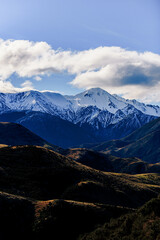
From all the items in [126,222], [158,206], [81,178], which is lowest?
[126,222]

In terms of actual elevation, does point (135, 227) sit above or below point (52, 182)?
below

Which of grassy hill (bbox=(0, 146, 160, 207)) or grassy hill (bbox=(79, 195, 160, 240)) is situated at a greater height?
grassy hill (bbox=(0, 146, 160, 207))

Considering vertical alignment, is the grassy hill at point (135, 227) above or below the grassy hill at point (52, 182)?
below

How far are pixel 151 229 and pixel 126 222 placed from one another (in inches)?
274

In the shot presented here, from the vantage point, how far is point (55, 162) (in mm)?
128125

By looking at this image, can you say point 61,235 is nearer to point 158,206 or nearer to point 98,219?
point 98,219

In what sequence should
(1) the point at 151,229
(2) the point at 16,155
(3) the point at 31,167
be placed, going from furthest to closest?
1. (2) the point at 16,155
2. (3) the point at 31,167
3. (1) the point at 151,229

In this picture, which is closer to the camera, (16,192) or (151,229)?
(151,229)

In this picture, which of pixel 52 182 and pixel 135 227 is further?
pixel 52 182

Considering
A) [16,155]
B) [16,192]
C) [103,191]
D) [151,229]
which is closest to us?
[151,229]

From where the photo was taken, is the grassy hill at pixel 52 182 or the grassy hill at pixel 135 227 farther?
the grassy hill at pixel 52 182

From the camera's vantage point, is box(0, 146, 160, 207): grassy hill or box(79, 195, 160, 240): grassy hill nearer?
box(79, 195, 160, 240): grassy hill

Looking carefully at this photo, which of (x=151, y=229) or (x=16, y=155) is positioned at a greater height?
(x=16, y=155)

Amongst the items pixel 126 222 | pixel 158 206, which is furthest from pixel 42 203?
pixel 158 206
